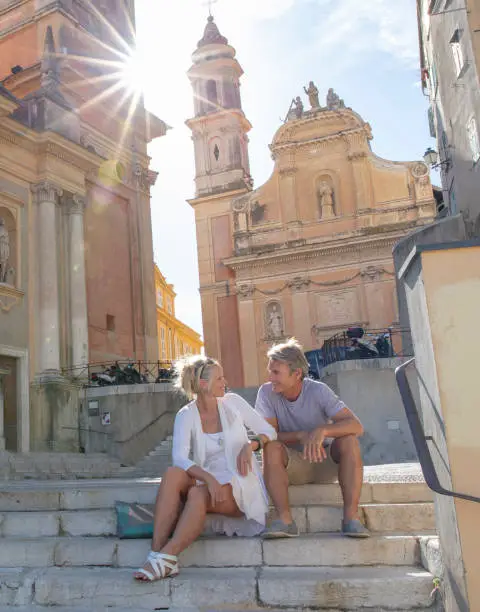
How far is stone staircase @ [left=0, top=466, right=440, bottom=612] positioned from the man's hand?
0.36 meters

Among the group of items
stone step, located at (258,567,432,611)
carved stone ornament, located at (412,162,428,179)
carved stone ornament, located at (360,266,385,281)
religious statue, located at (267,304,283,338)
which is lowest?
stone step, located at (258,567,432,611)

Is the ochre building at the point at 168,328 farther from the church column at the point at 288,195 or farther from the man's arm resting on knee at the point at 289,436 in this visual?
the man's arm resting on knee at the point at 289,436

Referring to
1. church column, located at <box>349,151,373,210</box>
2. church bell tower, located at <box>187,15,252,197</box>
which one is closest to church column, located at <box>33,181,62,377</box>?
church column, located at <box>349,151,373,210</box>

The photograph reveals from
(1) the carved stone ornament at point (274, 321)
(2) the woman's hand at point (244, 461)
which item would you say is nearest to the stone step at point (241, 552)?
(2) the woman's hand at point (244, 461)

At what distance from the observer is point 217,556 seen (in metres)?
4.02

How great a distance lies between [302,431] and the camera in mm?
4500

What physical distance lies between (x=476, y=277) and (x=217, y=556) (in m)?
2.22

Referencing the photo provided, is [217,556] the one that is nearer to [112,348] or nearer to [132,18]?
[112,348]

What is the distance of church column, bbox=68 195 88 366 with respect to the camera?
59.2 feet

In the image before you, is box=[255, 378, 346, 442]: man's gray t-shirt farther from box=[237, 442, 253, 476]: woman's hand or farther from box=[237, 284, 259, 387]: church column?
box=[237, 284, 259, 387]: church column

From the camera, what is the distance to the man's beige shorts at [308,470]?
4.63 m

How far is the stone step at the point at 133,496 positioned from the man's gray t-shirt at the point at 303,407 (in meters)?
0.43

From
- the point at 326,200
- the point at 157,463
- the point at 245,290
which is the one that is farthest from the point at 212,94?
the point at 157,463

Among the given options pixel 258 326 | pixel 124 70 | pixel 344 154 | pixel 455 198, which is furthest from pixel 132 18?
pixel 455 198
